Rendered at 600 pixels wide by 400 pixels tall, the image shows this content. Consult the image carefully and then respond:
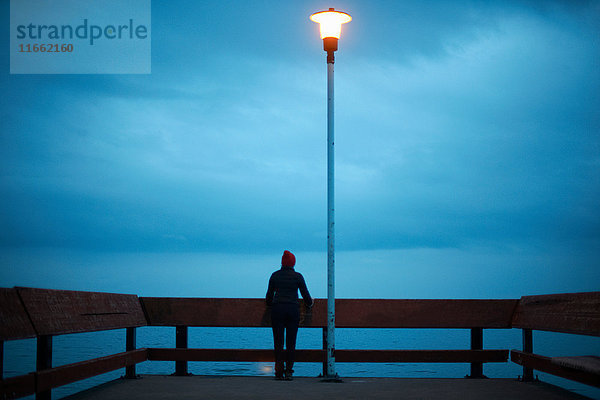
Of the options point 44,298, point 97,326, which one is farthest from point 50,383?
point 97,326

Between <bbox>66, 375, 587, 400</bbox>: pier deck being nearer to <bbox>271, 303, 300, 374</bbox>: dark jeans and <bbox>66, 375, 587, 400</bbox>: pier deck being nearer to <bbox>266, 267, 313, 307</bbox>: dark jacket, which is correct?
<bbox>271, 303, 300, 374</bbox>: dark jeans

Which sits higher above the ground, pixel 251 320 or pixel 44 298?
pixel 44 298

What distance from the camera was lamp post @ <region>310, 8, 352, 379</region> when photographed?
912cm

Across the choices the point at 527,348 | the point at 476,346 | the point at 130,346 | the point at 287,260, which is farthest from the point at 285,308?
the point at 527,348

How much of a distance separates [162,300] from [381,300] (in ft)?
11.0

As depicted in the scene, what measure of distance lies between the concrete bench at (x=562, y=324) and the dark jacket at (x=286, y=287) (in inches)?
121

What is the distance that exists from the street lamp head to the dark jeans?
397 cm

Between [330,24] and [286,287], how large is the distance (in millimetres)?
4022

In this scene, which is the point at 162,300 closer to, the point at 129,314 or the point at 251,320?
the point at 129,314

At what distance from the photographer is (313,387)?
332 inches

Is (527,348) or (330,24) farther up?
(330,24)

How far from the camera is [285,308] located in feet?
30.6

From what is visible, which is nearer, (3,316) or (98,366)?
(3,316)

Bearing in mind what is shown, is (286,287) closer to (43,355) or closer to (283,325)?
(283,325)
